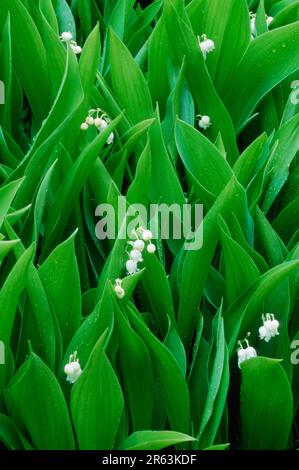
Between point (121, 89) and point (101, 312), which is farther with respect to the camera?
point (121, 89)

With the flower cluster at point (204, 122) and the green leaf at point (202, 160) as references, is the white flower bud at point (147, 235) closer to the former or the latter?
the green leaf at point (202, 160)

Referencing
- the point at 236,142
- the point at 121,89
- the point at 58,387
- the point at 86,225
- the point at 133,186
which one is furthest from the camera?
the point at 236,142

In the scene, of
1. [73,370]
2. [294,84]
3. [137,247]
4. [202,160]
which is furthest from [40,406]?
[294,84]


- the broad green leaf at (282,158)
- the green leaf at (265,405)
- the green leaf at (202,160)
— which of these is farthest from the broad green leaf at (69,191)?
the green leaf at (265,405)

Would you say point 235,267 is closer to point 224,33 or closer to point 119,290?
point 119,290
